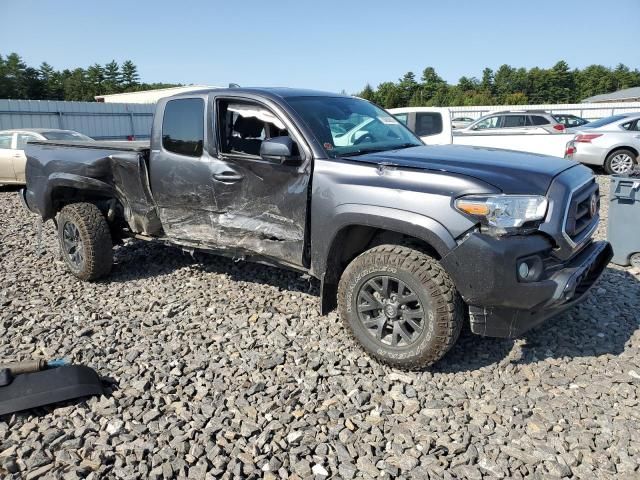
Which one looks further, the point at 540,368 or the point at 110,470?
the point at 540,368

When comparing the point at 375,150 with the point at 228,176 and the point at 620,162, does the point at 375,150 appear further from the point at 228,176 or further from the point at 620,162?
the point at 620,162

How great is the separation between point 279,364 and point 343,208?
3.96 ft

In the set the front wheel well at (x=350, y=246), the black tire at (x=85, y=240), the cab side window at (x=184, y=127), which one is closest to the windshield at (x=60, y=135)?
the black tire at (x=85, y=240)

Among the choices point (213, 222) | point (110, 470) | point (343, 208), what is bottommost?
point (110, 470)

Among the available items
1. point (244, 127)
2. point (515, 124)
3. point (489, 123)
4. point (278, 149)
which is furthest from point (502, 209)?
point (489, 123)

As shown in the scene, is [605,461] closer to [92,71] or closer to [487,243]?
[487,243]

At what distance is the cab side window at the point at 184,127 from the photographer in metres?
4.39

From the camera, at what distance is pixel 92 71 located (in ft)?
314

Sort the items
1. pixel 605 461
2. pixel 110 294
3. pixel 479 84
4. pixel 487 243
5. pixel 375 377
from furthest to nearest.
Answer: pixel 479 84
pixel 110 294
pixel 375 377
pixel 487 243
pixel 605 461

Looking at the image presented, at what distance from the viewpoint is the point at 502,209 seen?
9.57 feet

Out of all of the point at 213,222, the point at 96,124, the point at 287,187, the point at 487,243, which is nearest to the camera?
the point at 487,243

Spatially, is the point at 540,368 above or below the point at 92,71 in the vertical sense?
below

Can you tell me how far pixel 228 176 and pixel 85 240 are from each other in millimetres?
1966

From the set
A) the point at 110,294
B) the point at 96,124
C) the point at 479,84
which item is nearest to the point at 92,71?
the point at 479,84
